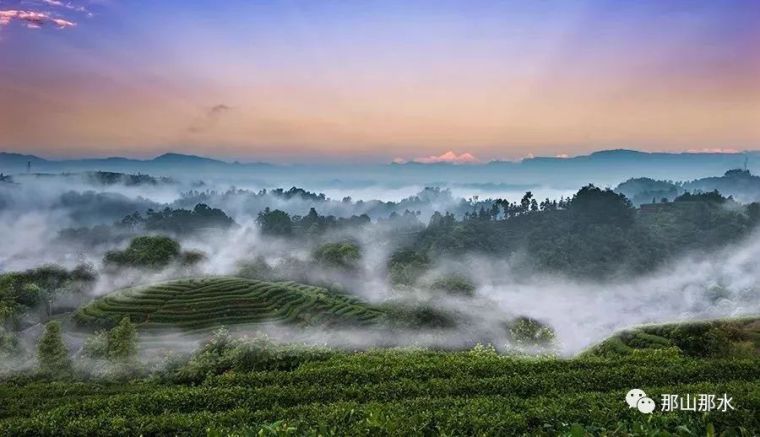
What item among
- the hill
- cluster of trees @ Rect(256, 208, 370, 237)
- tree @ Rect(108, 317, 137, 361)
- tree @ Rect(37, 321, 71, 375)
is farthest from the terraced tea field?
cluster of trees @ Rect(256, 208, 370, 237)

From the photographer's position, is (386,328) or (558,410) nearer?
(558,410)

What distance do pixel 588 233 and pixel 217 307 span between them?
5258 centimetres

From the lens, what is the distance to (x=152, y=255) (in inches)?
2335

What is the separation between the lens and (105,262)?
196ft

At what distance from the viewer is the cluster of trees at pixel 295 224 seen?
3531 inches

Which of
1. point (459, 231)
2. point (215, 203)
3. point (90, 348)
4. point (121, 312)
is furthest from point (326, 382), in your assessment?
point (215, 203)

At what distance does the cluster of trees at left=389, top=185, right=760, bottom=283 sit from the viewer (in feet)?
217

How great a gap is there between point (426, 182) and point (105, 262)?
10396 cm

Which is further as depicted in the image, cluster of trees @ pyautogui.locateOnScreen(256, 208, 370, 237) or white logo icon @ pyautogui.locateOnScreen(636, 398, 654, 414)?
cluster of trees @ pyautogui.locateOnScreen(256, 208, 370, 237)

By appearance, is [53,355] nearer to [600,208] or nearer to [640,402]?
[640,402]

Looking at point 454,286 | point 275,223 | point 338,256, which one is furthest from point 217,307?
point 275,223

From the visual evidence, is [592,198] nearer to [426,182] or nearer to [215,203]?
[426,182]

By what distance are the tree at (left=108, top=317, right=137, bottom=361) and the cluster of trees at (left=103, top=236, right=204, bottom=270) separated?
27.5 meters

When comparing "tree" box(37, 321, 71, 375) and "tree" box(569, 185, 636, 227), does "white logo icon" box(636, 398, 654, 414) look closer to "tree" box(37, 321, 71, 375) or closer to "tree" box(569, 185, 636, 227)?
"tree" box(37, 321, 71, 375)
